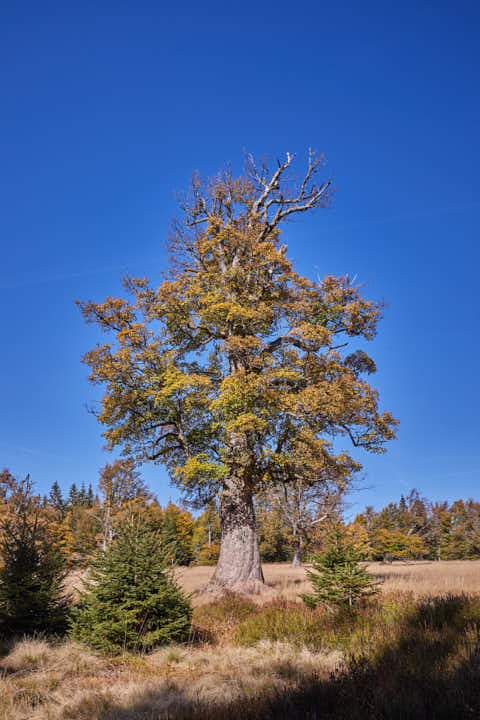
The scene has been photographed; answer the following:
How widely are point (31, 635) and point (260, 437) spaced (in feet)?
26.8

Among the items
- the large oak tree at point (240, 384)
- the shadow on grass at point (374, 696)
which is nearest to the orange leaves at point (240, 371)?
the large oak tree at point (240, 384)

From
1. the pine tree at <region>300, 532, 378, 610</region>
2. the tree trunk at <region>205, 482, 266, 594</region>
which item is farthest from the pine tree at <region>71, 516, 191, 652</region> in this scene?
the tree trunk at <region>205, 482, 266, 594</region>

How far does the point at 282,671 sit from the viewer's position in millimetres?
6117

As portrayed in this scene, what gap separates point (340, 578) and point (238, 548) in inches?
256

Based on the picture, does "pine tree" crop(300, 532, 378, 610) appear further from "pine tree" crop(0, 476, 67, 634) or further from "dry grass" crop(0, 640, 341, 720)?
"pine tree" crop(0, 476, 67, 634)

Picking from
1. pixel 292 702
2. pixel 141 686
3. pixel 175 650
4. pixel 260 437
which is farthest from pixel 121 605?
pixel 260 437

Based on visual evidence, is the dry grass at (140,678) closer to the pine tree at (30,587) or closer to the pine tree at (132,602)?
the pine tree at (132,602)

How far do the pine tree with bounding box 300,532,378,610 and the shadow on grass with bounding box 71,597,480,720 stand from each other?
2.73 meters

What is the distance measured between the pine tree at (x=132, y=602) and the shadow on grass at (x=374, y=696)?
6.90ft

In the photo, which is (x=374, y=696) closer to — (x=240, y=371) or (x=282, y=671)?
(x=282, y=671)

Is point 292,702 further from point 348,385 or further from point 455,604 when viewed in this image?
point 348,385

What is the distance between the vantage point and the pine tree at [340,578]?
30.5 ft

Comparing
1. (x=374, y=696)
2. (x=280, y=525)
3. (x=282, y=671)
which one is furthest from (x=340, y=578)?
(x=280, y=525)

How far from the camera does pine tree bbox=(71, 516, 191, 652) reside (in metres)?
7.50
